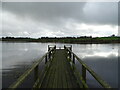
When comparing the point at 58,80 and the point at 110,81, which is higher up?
the point at 58,80

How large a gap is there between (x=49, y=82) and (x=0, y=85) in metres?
6.28

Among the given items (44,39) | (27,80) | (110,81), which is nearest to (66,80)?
(27,80)

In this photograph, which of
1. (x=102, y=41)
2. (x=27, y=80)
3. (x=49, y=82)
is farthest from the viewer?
(x=102, y=41)

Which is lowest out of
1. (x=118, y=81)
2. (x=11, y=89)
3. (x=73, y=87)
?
(x=118, y=81)

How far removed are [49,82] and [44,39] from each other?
524ft

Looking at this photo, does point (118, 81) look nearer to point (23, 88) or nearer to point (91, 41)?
point (23, 88)

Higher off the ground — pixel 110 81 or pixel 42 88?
pixel 42 88

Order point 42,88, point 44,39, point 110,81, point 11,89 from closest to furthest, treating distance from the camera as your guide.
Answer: point 11,89 → point 42,88 → point 110,81 → point 44,39

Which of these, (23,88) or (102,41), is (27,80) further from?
(102,41)

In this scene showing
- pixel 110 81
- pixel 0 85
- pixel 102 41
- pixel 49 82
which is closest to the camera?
pixel 49 82

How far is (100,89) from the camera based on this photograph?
1096cm

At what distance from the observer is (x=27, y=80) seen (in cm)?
1255

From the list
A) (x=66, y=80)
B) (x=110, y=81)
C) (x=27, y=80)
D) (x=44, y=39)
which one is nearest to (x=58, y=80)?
(x=66, y=80)

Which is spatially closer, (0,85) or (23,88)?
(23,88)
